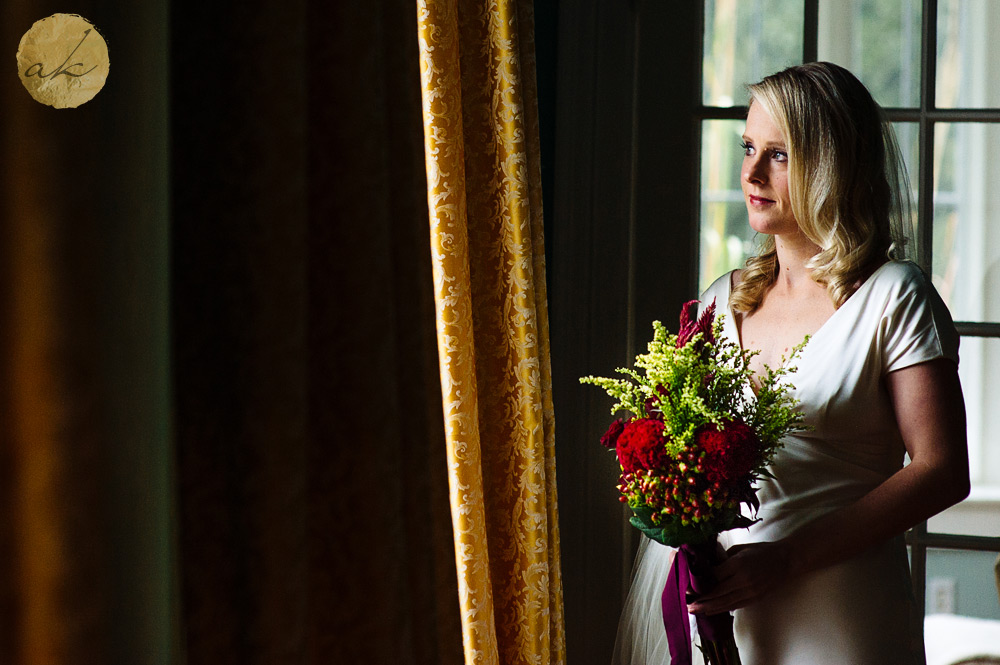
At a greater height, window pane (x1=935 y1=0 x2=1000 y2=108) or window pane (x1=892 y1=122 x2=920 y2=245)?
window pane (x1=935 y1=0 x2=1000 y2=108)

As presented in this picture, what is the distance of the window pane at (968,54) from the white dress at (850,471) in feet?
3.12

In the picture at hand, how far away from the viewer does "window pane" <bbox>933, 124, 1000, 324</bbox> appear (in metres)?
2.13

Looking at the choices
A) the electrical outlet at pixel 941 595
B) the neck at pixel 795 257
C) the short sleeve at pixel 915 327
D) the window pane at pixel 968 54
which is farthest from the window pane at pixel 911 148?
the electrical outlet at pixel 941 595

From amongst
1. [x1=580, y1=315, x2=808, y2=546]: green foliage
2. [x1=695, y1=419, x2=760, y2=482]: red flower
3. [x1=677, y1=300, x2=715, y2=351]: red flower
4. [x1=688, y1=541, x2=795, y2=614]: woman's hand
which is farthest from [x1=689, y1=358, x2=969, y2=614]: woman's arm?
[x1=677, y1=300, x2=715, y2=351]: red flower

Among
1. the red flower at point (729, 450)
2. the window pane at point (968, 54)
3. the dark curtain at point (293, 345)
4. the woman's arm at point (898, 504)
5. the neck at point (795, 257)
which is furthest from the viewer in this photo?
the window pane at point (968, 54)

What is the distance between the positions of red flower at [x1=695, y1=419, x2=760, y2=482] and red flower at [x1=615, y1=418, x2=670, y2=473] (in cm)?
6

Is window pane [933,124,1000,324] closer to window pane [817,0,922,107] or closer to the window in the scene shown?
the window

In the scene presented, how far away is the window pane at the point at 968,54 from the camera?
6.89 feet

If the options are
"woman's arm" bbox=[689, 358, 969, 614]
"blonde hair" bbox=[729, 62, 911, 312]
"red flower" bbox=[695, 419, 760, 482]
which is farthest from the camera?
"blonde hair" bbox=[729, 62, 911, 312]

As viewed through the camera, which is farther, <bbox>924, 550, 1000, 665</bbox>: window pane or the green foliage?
<bbox>924, 550, 1000, 665</bbox>: window pane

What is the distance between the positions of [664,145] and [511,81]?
2.29 feet

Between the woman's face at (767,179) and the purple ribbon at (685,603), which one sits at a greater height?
the woman's face at (767,179)

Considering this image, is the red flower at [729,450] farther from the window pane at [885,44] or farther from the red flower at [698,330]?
the window pane at [885,44]

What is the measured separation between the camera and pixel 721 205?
2211 mm
